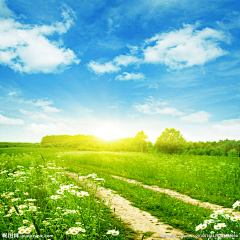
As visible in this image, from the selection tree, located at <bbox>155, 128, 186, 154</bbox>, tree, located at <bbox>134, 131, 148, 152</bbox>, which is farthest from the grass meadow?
tree, located at <bbox>134, 131, 148, 152</bbox>

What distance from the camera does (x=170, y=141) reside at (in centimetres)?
4803

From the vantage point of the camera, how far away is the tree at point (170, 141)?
4734 centimetres

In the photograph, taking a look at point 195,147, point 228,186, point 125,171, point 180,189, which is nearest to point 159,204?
point 180,189

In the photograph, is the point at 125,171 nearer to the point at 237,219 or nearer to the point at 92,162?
the point at 92,162

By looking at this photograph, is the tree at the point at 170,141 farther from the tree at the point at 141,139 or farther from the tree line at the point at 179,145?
the tree at the point at 141,139

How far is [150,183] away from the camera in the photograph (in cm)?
1177

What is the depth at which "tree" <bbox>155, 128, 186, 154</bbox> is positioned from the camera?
155 ft

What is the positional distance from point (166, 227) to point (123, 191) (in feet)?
14.1

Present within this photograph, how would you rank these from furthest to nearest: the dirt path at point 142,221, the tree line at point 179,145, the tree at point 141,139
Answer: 1. the tree at point 141,139
2. the tree line at point 179,145
3. the dirt path at point 142,221

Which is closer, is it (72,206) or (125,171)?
(72,206)

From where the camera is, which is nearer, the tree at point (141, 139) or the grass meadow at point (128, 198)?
the grass meadow at point (128, 198)

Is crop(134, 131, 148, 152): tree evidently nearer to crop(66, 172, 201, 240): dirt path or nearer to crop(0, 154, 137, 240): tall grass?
crop(66, 172, 201, 240): dirt path

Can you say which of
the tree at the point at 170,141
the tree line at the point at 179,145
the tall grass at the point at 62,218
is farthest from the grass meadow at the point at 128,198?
the tree at the point at 170,141

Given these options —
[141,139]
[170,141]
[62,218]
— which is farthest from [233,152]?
[62,218]
